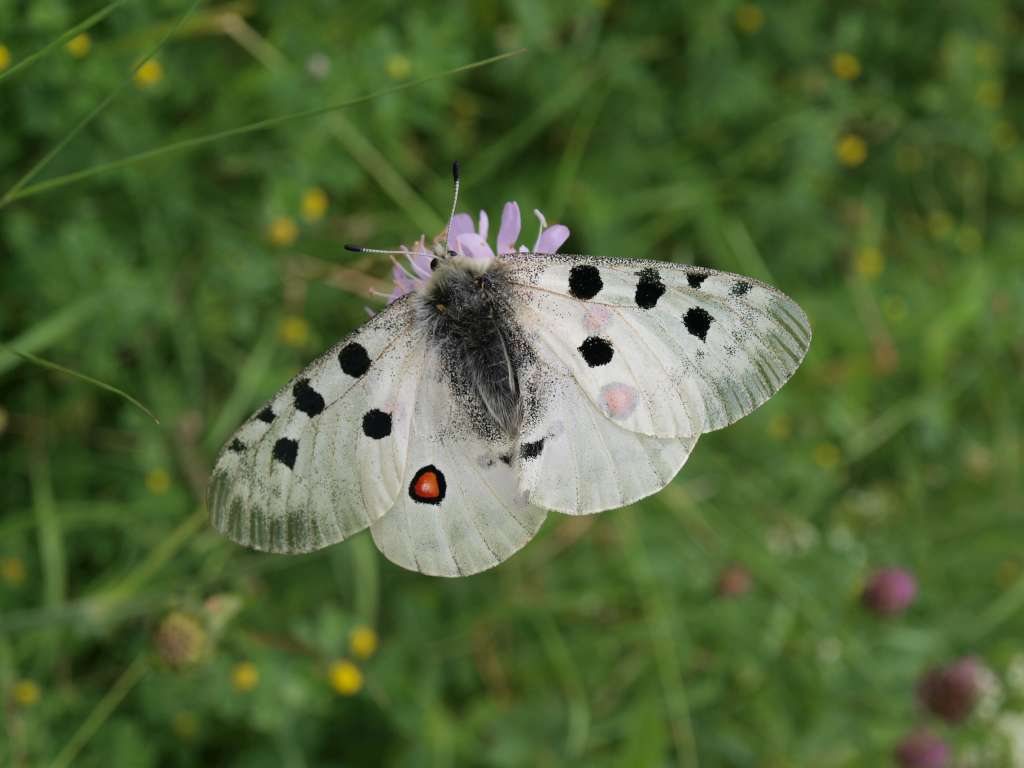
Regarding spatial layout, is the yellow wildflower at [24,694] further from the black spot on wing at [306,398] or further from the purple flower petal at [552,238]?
the purple flower petal at [552,238]

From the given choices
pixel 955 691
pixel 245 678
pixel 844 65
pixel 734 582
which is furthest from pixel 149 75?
pixel 955 691

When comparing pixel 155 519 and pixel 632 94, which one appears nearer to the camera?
pixel 155 519

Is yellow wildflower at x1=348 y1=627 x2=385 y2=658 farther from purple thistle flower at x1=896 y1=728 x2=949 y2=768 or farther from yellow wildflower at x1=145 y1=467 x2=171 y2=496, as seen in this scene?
purple thistle flower at x1=896 y1=728 x2=949 y2=768

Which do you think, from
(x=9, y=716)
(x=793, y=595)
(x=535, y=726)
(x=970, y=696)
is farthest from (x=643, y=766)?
(x=9, y=716)

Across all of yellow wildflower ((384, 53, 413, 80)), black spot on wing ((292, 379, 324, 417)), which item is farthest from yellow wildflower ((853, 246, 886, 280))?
black spot on wing ((292, 379, 324, 417))

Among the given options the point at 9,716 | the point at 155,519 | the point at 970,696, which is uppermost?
the point at 155,519

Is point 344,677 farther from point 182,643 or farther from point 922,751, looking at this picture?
point 922,751

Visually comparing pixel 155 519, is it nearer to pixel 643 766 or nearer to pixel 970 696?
pixel 643 766
